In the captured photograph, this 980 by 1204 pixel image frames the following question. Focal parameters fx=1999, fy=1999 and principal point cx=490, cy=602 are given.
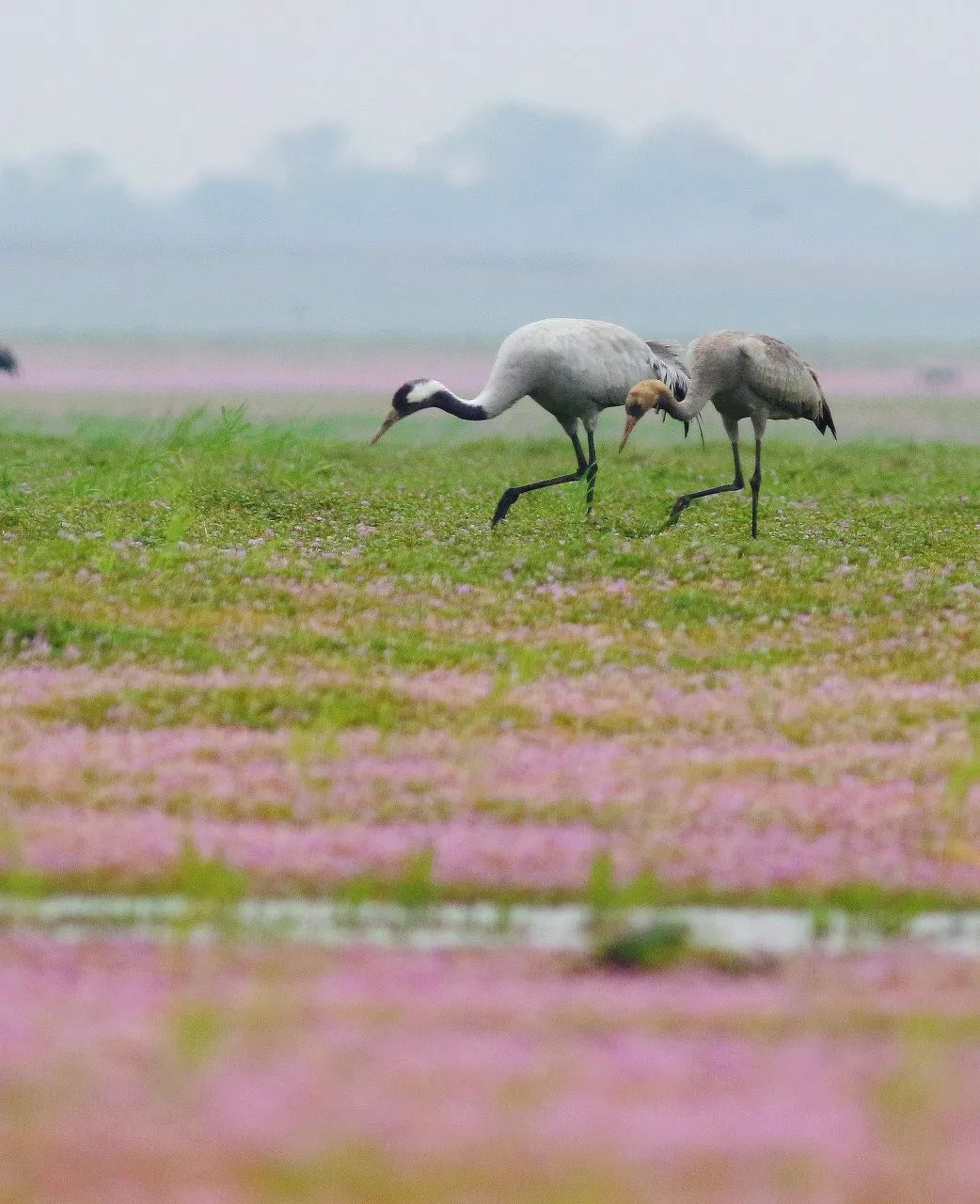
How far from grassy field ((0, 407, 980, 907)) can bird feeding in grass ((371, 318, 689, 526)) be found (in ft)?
4.85

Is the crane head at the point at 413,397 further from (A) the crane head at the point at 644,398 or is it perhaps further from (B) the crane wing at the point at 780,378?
(B) the crane wing at the point at 780,378

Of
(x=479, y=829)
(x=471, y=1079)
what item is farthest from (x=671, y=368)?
(x=471, y=1079)

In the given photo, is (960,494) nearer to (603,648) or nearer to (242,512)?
(242,512)

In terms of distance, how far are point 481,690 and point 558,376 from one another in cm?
924

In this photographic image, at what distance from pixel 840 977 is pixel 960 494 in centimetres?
2237

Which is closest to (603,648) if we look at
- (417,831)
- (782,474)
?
(417,831)

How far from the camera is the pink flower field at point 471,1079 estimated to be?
646cm

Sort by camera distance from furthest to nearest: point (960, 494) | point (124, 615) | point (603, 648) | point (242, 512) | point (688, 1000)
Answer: point (960, 494)
point (242, 512)
point (124, 615)
point (603, 648)
point (688, 1000)

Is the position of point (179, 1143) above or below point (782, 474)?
below

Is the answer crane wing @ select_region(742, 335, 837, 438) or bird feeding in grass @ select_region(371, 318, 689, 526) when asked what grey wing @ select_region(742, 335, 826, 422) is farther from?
bird feeding in grass @ select_region(371, 318, 689, 526)

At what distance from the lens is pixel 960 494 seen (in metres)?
30.5

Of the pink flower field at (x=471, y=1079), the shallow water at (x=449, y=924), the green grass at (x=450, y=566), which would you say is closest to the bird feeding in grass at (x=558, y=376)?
the green grass at (x=450, y=566)

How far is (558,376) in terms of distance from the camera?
24109mm

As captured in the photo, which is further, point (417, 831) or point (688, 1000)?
point (417, 831)
